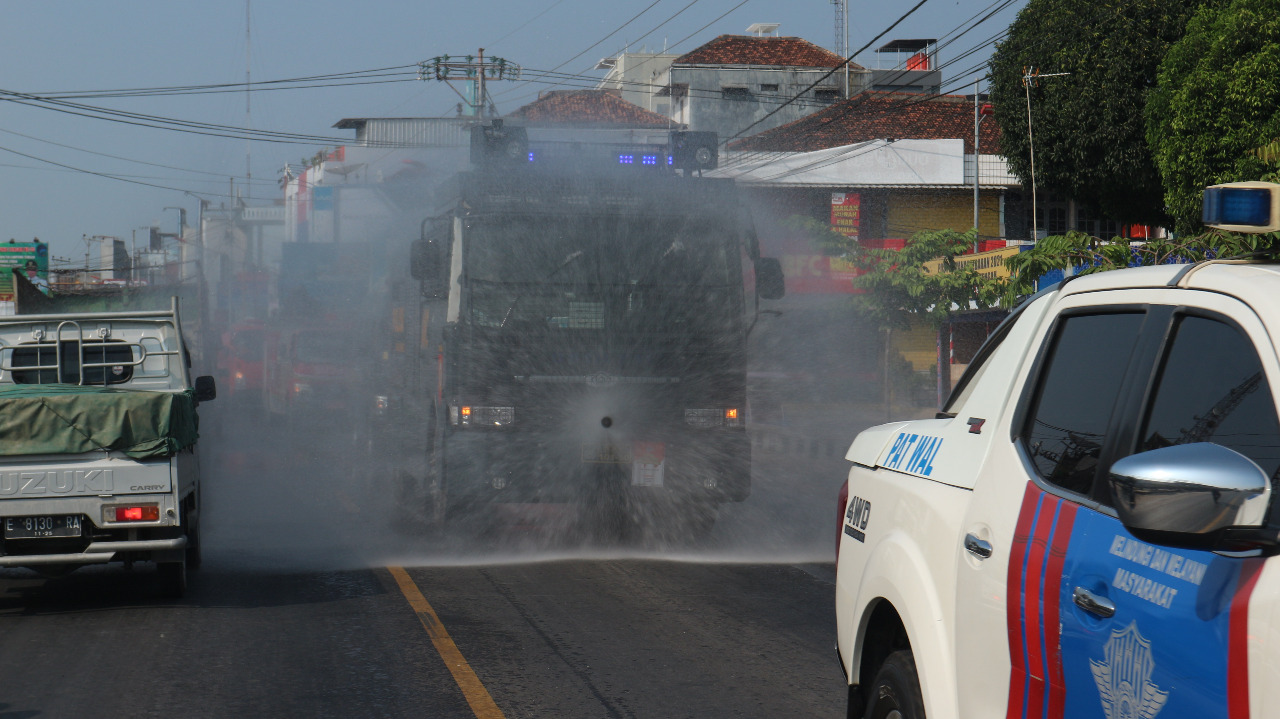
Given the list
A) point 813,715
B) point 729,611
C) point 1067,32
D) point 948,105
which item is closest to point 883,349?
point 1067,32

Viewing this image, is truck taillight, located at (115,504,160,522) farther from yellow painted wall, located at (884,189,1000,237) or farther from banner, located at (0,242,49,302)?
banner, located at (0,242,49,302)

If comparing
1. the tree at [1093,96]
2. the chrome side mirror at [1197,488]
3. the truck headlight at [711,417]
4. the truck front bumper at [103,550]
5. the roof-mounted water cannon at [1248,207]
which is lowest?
the truck front bumper at [103,550]

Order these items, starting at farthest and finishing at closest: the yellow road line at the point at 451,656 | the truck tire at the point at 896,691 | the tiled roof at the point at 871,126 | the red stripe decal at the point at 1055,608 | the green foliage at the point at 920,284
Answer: the tiled roof at the point at 871,126 → the green foliage at the point at 920,284 → the yellow road line at the point at 451,656 → the truck tire at the point at 896,691 → the red stripe decal at the point at 1055,608

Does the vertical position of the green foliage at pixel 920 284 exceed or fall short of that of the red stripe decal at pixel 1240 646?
it exceeds it

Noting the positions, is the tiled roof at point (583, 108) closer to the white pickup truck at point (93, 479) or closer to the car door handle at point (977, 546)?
the white pickup truck at point (93, 479)

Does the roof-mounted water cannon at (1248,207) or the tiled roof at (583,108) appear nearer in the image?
the roof-mounted water cannon at (1248,207)

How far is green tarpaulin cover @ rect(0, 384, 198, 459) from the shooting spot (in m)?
7.76

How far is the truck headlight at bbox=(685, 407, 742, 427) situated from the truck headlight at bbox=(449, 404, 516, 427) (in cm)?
145

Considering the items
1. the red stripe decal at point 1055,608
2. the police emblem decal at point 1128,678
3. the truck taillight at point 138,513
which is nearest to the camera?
the police emblem decal at point 1128,678

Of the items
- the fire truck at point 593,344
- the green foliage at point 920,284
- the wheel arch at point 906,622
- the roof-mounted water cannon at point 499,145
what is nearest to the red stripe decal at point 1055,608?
the wheel arch at point 906,622

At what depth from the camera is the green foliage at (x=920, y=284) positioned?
103ft

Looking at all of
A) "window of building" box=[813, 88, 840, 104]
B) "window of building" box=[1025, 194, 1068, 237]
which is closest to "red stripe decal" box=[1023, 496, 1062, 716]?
"window of building" box=[1025, 194, 1068, 237]

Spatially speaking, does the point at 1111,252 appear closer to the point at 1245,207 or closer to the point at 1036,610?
the point at 1245,207

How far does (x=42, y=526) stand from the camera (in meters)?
7.82
